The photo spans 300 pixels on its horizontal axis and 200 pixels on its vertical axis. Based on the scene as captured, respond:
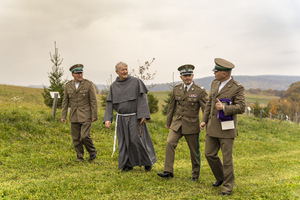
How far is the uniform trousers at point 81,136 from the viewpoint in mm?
7129

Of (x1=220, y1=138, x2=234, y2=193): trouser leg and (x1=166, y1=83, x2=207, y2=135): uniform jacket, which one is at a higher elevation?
(x1=166, y1=83, x2=207, y2=135): uniform jacket

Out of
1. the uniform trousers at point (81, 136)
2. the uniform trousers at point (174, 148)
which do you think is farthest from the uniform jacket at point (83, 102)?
the uniform trousers at point (174, 148)

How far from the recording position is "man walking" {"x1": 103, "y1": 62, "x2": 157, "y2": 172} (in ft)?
20.7

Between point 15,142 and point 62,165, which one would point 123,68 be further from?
point 15,142

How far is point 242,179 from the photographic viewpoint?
6496mm

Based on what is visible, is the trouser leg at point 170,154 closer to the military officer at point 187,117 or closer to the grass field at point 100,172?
the military officer at point 187,117

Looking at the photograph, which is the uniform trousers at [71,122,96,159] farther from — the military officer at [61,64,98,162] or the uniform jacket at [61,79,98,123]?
the uniform jacket at [61,79,98,123]

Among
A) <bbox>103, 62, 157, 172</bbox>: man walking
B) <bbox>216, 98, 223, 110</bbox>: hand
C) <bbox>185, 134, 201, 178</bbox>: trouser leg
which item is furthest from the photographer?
<bbox>103, 62, 157, 172</bbox>: man walking

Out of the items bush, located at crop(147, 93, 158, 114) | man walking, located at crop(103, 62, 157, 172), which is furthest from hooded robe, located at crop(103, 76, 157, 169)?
bush, located at crop(147, 93, 158, 114)

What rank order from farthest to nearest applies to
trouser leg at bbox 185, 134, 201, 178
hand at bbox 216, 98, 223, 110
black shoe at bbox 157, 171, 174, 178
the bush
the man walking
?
the bush < the man walking < trouser leg at bbox 185, 134, 201, 178 < black shoe at bbox 157, 171, 174, 178 < hand at bbox 216, 98, 223, 110

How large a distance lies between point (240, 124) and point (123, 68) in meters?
12.7

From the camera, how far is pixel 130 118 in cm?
637

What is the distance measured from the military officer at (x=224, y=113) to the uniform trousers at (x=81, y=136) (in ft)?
10.8

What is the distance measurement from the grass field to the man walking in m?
0.36
